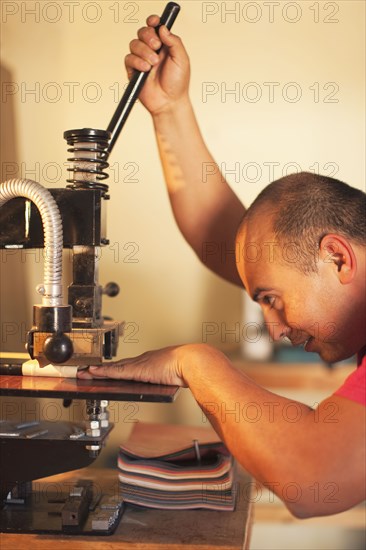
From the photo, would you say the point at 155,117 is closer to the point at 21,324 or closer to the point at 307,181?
the point at 307,181

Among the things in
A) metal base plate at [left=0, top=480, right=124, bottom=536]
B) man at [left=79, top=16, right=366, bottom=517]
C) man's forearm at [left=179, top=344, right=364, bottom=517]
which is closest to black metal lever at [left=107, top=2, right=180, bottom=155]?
man at [left=79, top=16, right=366, bottom=517]

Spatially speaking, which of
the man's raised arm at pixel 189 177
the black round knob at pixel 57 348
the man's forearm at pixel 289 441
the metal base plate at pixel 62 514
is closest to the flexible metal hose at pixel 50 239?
the black round knob at pixel 57 348

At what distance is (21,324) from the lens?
2.42m

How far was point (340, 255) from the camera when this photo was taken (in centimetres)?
146

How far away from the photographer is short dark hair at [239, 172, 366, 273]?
149cm

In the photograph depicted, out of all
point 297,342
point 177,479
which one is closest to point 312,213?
point 297,342

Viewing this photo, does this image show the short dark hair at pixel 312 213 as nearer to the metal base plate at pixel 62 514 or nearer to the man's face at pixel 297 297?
the man's face at pixel 297 297

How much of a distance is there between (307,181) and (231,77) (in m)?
0.89

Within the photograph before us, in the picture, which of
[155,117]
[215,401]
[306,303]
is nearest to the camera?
[215,401]

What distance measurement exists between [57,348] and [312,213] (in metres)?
0.59

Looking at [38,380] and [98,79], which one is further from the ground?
[98,79]

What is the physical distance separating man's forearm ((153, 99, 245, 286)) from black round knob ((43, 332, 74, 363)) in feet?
3.09

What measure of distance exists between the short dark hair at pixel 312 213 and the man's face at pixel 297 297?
22 mm

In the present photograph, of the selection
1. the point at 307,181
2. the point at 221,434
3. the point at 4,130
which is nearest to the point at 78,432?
the point at 221,434
